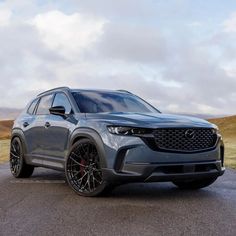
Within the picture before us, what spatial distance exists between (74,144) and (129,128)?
1.13 metres

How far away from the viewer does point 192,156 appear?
769 centimetres

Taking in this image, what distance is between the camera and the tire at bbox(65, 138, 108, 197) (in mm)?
7848

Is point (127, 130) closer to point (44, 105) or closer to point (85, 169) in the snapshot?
point (85, 169)

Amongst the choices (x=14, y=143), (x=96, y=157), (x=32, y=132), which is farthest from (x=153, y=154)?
(x=14, y=143)

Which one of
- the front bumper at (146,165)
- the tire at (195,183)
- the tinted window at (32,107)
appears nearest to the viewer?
the front bumper at (146,165)

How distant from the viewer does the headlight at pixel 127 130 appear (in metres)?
7.53

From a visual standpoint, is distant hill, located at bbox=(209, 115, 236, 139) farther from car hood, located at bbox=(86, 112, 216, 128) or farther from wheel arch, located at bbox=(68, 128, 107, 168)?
wheel arch, located at bbox=(68, 128, 107, 168)

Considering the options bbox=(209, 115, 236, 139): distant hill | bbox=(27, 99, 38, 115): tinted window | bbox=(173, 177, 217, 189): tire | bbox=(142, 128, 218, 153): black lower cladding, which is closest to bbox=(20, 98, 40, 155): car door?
bbox=(27, 99, 38, 115): tinted window

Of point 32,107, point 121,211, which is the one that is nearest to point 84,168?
point 121,211

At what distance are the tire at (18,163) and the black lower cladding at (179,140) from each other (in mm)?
3861

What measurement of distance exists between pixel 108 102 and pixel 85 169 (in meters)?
1.54

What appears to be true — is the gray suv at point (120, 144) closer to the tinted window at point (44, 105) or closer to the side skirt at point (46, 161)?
the side skirt at point (46, 161)

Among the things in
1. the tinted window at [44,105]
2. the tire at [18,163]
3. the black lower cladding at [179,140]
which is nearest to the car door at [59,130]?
the tinted window at [44,105]

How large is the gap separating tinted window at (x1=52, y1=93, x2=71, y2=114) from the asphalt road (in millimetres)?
1347
